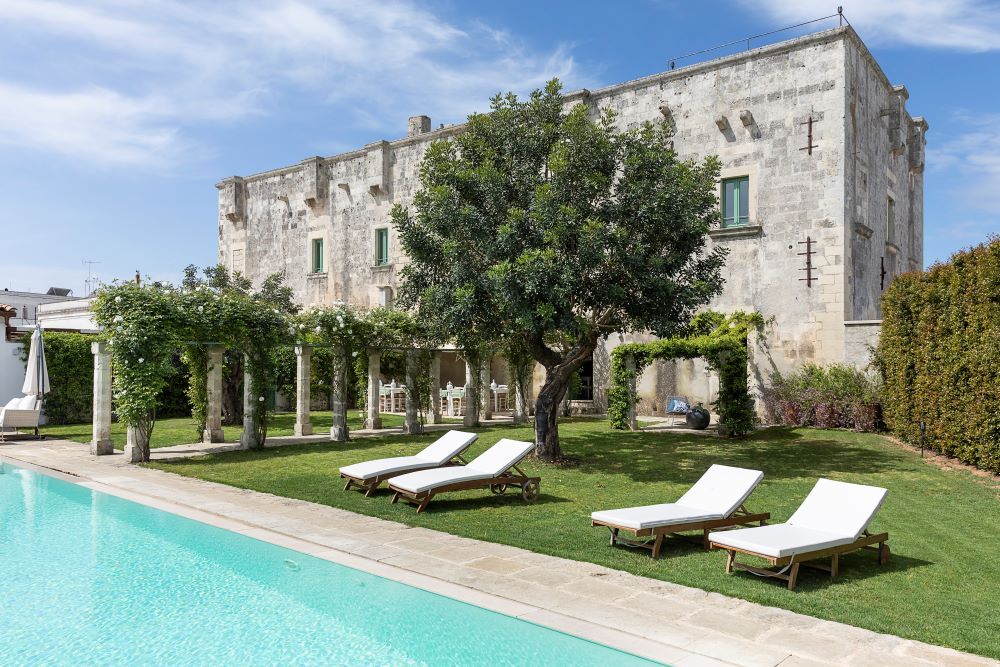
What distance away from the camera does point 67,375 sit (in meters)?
20.1

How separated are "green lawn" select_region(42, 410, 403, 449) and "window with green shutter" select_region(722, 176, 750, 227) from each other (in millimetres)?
11174

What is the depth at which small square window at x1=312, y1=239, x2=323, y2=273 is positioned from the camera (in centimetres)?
3044

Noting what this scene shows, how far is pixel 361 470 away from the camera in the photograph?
9562mm

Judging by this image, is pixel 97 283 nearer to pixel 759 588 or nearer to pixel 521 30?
pixel 521 30

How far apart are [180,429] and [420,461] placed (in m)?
10.7

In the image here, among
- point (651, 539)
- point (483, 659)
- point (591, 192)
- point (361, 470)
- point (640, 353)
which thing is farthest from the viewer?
point (640, 353)

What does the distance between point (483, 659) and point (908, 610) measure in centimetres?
302

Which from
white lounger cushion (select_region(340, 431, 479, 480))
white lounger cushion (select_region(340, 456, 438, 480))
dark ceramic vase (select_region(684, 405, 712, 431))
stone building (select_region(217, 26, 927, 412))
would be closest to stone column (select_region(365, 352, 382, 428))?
stone building (select_region(217, 26, 927, 412))

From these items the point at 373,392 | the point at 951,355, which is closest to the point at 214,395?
the point at 373,392

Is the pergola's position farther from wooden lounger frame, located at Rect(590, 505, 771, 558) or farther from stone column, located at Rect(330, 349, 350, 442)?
wooden lounger frame, located at Rect(590, 505, 771, 558)

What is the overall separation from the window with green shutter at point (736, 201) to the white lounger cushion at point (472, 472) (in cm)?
1312

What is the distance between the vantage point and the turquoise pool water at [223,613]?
469 cm

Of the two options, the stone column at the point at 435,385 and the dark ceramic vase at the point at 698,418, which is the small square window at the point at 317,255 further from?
the dark ceramic vase at the point at 698,418

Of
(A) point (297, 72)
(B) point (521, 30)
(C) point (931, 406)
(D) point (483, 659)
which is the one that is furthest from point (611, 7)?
(D) point (483, 659)
